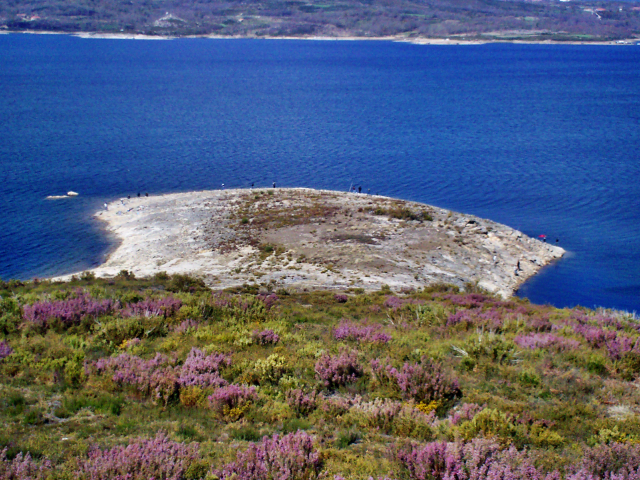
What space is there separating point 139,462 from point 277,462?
1657 mm

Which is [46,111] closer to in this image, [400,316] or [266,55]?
[400,316]

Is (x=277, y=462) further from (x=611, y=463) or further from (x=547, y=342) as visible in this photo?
(x=547, y=342)

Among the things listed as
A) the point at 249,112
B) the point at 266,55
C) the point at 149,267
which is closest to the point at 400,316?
the point at 149,267

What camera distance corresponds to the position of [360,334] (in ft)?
41.3

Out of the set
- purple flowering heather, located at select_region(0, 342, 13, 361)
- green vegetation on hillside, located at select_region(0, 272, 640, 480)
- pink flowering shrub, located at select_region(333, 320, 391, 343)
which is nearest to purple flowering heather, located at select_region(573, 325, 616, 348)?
green vegetation on hillside, located at select_region(0, 272, 640, 480)

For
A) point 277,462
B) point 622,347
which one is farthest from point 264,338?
point 622,347

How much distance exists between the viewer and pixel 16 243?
36906mm

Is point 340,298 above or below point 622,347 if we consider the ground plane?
below

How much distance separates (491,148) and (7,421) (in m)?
65.3

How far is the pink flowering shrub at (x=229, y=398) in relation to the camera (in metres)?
8.45

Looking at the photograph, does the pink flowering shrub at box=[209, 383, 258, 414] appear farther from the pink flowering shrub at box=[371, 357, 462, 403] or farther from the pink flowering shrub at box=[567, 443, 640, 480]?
the pink flowering shrub at box=[567, 443, 640, 480]

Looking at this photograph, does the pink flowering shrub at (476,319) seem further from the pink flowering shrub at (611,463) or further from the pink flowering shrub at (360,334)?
the pink flowering shrub at (611,463)

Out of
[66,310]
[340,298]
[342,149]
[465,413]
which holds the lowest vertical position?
[340,298]

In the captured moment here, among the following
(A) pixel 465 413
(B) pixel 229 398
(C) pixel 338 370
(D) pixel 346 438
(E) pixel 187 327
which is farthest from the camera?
(E) pixel 187 327
